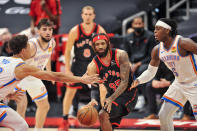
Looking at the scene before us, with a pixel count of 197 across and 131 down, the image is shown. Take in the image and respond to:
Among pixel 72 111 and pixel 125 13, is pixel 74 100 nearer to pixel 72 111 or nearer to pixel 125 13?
pixel 72 111

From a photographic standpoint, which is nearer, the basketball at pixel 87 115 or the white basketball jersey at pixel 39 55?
the basketball at pixel 87 115

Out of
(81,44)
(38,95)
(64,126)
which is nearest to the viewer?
(38,95)

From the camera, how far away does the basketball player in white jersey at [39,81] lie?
6.84 m

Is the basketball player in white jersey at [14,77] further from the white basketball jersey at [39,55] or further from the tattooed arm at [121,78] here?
the white basketball jersey at [39,55]

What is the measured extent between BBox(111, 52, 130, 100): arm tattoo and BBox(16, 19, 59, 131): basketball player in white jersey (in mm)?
1672

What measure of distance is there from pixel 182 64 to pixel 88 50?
2612 millimetres

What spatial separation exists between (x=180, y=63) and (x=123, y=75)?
2.75ft

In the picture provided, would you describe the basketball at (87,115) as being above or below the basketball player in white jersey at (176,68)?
below

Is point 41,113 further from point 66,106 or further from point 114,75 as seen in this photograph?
point 114,75

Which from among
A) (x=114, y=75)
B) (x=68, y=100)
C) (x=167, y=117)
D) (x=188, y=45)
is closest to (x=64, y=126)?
(x=68, y=100)

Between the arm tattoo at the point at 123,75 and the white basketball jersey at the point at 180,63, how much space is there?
1.84 feet

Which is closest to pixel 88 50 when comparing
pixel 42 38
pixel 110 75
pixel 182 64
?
pixel 42 38

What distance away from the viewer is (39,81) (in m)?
6.89

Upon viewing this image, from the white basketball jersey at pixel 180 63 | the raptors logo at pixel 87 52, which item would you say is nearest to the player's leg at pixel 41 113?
the raptors logo at pixel 87 52
